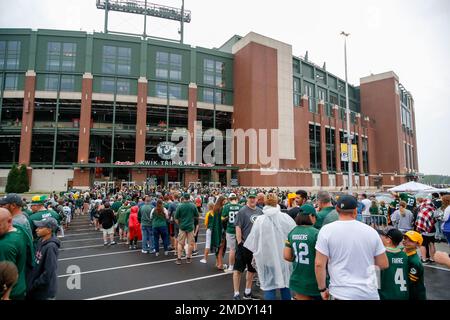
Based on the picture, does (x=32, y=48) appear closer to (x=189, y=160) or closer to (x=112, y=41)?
(x=112, y=41)

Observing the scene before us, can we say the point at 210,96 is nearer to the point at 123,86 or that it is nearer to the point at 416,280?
the point at 123,86

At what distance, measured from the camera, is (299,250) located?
3426 millimetres

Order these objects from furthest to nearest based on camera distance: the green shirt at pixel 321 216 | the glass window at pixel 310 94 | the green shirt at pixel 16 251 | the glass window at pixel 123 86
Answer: the glass window at pixel 310 94
the glass window at pixel 123 86
the green shirt at pixel 321 216
the green shirt at pixel 16 251

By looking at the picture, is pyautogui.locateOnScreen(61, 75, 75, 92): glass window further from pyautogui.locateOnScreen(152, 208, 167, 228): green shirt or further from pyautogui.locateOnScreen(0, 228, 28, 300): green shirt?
pyautogui.locateOnScreen(0, 228, 28, 300): green shirt

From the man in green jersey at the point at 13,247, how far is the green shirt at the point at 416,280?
4.72 meters

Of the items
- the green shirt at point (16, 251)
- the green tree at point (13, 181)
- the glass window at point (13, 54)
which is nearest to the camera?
the green shirt at point (16, 251)

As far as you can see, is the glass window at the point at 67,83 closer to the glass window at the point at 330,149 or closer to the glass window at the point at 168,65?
the glass window at the point at 168,65

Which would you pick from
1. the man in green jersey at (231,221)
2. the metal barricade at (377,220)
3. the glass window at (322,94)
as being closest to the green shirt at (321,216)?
the man in green jersey at (231,221)

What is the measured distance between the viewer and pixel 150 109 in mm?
45156

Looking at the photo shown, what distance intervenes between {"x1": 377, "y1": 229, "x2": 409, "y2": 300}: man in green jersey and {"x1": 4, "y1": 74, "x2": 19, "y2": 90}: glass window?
5041cm

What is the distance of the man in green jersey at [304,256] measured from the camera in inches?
130

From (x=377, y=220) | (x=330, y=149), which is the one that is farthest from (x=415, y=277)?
(x=330, y=149)

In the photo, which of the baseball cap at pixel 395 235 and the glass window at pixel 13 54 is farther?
the glass window at pixel 13 54

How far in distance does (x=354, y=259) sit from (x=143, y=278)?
5.52 meters
